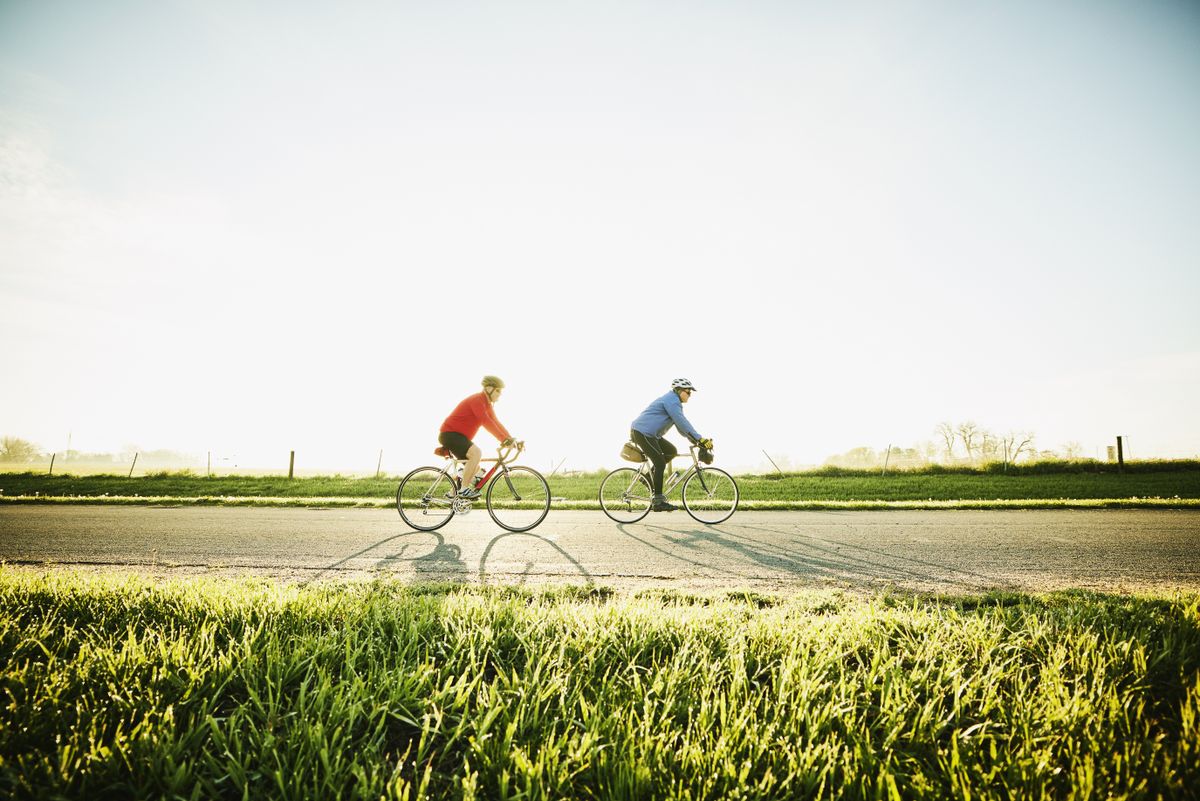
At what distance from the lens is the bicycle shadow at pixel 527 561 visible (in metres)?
4.89

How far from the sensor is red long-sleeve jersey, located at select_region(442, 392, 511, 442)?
8227mm

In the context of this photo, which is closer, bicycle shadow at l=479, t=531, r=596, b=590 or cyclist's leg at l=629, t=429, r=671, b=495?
bicycle shadow at l=479, t=531, r=596, b=590

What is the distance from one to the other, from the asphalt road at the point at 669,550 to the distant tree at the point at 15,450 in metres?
83.8

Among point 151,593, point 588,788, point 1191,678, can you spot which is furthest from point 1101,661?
point 151,593

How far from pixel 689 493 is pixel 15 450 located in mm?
96750

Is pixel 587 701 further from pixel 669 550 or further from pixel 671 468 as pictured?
pixel 671 468

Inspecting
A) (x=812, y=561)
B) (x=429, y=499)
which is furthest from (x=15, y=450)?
(x=812, y=561)

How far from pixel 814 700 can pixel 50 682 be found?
3.47m

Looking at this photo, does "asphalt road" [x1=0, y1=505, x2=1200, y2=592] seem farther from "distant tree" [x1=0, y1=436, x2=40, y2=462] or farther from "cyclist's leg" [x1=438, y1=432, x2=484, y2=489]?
"distant tree" [x1=0, y1=436, x2=40, y2=462]

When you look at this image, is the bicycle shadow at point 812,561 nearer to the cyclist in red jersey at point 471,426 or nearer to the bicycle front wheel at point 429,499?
the cyclist in red jersey at point 471,426

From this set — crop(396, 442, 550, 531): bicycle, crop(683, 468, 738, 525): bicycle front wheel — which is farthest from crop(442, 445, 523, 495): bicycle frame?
crop(683, 468, 738, 525): bicycle front wheel

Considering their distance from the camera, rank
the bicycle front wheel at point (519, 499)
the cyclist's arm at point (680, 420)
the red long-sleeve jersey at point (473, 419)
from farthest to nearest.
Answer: the cyclist's arm at point (680, 420), the bicycle front wheel at point (519, 499), the red long-sleeve jersey at point (473, 419)

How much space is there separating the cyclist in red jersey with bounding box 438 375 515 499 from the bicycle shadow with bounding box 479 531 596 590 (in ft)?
4.18

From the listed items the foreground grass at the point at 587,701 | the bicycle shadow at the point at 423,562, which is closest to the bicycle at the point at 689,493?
the bicycle shadow at the point at 423,562
